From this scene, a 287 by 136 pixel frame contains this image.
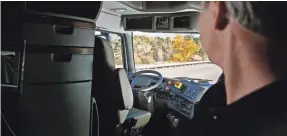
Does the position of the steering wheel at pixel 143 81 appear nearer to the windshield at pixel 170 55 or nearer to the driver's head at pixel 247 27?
the windshield at pixel 170 55

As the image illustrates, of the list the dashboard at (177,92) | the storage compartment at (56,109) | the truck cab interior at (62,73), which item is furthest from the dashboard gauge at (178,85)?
the storage compartment at (56,109)

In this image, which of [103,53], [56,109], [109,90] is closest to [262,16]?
[56,109]

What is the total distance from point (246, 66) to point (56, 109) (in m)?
0.89

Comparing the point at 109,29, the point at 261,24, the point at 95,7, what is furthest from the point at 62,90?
the point at 109,29

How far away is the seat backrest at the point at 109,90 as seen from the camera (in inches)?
84.0

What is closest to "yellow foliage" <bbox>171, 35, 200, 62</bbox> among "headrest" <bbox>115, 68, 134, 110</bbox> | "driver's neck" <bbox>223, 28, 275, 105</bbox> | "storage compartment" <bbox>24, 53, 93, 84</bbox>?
"headrest" <bbox>115, 68, 134, 110</bbox>

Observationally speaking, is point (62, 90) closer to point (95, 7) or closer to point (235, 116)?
point (95, 7)

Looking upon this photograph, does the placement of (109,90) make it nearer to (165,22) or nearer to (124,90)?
(124,90)

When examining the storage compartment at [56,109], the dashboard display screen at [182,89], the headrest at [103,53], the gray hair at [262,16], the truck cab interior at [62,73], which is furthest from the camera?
the dashboard display screen at [182,89]

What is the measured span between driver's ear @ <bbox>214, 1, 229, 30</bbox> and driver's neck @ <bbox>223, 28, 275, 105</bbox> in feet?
0.09

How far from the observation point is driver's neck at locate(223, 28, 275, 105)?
1.94 feet

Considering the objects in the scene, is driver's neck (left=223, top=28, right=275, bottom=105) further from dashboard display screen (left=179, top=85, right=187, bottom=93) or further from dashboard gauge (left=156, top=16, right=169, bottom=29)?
dashboard display screen (left=179, top=85, right=187, bottom=93)

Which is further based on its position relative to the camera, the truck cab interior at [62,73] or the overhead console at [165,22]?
the overhead console at [165,22]

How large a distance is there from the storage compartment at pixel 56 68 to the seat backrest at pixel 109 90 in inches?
26.2
